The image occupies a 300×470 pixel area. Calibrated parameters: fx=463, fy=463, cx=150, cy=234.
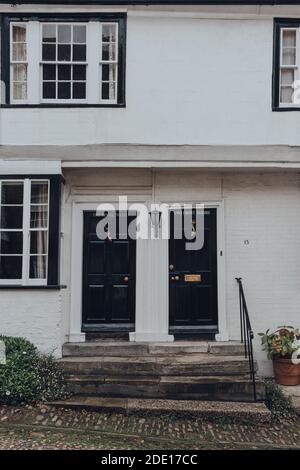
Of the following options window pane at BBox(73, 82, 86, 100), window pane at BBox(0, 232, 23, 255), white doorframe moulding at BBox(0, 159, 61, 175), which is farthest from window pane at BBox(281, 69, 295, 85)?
window pane at BBox(0, 232, 23, 255)

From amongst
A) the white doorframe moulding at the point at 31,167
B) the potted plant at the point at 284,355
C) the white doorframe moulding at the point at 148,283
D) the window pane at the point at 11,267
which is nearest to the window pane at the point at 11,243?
the window pane at the point at 11,267

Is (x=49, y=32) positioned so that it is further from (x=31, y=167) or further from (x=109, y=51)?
(x=31, y=167)

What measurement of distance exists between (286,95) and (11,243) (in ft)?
18.0

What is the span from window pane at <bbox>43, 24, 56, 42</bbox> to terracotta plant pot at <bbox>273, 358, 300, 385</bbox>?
673 cm

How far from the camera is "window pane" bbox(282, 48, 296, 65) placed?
8258 mm

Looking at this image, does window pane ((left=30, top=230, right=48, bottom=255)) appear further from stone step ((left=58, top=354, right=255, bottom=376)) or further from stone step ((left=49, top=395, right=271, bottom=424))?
stone step ((left=49, top=395, right=271, bottom=424))

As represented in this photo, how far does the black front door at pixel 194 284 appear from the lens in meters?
8.23

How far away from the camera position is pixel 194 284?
326 inches

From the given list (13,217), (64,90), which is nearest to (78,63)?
(64,90)

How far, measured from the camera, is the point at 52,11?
8094 mm

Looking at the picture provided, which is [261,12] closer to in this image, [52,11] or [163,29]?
[163,29]

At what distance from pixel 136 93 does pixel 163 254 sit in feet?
9.37

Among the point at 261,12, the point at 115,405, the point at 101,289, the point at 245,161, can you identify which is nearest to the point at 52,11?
the point at 261,12

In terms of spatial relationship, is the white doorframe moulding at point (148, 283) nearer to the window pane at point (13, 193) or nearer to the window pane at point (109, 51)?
the window pane at point (13, 193)
